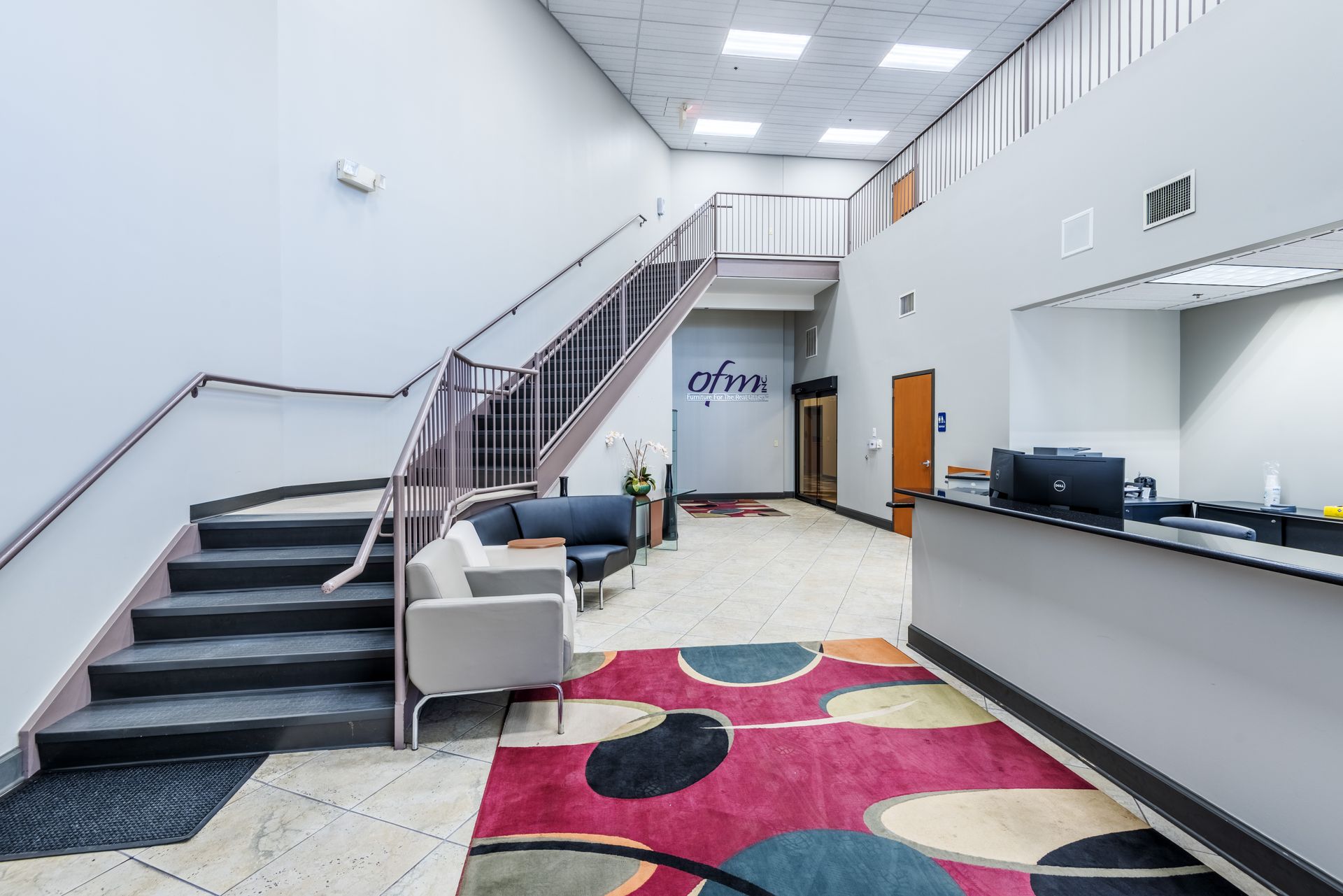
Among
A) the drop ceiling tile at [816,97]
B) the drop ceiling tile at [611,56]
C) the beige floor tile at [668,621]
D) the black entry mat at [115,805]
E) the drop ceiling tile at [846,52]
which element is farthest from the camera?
the drop ceiling tile at [816,97]

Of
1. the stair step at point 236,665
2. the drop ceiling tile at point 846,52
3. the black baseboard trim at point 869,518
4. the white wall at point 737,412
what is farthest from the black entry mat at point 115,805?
the white wall at point 737,412

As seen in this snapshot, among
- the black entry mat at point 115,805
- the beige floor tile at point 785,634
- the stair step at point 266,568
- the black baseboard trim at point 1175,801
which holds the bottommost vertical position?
the black entry mat at point 115,805

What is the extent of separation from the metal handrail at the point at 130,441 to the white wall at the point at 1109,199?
6331 millimetres

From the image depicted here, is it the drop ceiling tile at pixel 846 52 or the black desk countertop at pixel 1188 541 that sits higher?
the drop ceiling tile at pixel 846 52

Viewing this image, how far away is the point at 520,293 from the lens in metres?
7.25

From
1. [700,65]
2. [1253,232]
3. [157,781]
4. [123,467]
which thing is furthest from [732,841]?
[700,65]

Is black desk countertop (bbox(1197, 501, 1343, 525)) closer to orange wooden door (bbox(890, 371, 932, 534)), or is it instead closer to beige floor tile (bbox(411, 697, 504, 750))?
orange wooden door (bbox(890, 371, 932, 534))

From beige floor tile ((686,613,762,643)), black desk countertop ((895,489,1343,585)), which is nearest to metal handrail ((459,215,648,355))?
beige floor tile ((686,613,762,643))

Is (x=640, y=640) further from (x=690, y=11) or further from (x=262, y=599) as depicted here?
(x=690, y=11)

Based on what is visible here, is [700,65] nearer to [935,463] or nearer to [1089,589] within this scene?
[935,463]

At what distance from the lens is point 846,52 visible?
327 inches

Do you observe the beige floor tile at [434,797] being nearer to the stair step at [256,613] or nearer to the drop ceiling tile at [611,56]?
the stair step at [256,613]

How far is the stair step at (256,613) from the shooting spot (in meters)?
3.13

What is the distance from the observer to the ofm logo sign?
12.3 meters
